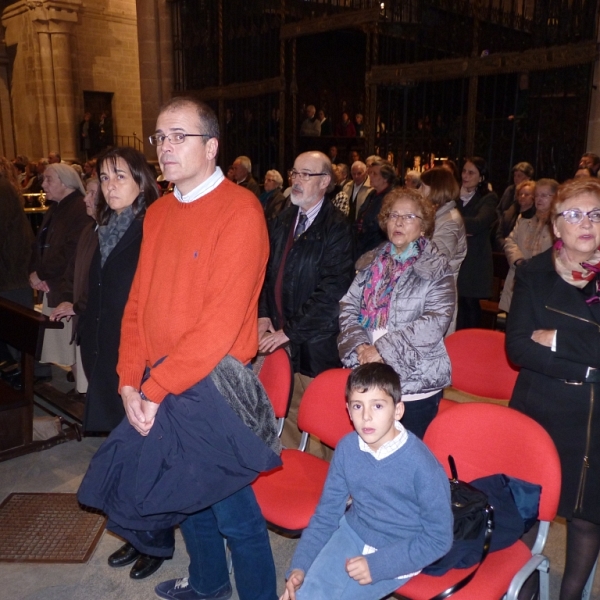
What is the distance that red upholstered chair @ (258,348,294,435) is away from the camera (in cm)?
275

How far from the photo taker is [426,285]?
263 cm

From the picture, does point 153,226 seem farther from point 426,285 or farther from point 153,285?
point 426,285

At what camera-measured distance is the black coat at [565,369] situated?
212cm

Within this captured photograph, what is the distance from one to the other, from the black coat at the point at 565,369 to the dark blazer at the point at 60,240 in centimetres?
314

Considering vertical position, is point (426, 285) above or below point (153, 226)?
below

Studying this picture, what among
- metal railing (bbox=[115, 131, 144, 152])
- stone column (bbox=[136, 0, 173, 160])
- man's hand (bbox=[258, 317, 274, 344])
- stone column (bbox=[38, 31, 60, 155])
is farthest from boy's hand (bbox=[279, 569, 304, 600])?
metal railing (bbox=[115, 131, 144, 152])

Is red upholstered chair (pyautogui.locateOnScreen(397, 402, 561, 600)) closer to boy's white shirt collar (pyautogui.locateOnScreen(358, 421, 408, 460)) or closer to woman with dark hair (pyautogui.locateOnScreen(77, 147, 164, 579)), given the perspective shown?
boy's white shirt collar (pyautogui.locateOnScreen(358, 421, 408, 460))

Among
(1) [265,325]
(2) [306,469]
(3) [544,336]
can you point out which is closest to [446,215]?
(1) [265,325]

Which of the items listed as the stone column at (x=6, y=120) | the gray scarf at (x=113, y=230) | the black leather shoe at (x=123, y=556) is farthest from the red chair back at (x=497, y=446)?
the stone column at (x=6, y=120)

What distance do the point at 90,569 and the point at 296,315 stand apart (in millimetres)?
1524

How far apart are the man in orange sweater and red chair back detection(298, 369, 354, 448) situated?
559mm

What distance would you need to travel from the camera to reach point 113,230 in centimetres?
296

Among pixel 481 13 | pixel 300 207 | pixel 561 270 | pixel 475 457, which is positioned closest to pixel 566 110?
pixel 481 13

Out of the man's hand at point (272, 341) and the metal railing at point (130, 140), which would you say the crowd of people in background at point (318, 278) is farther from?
the metal railing at point (130, 140)
